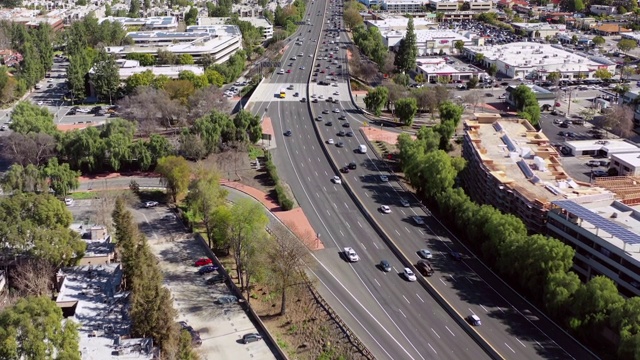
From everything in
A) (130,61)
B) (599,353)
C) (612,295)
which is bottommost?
(599,353)

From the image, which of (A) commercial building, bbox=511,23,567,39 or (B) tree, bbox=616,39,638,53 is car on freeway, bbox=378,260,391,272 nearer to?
(B) tree, bbox=616,39,638,53

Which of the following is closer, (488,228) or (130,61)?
(488,228)

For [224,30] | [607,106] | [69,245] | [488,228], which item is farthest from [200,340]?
[224,30]

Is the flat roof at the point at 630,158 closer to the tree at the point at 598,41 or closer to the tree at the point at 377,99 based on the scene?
the tree at the point at 377,99

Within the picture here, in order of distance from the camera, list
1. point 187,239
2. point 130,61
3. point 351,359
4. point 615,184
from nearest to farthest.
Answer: point 351,359 < point 187,239 < point 615,184 < point 130,61

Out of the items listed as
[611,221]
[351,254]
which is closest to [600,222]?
[611,221]

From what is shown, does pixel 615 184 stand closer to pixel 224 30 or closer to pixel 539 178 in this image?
pixel 539 178
